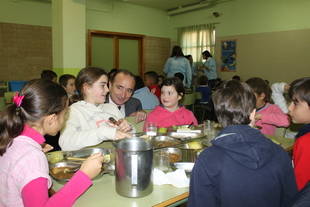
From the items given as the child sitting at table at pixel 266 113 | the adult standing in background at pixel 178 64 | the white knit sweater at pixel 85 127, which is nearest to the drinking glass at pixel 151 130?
the white knit sweater at pixel 85 127

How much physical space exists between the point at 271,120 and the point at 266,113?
9cm

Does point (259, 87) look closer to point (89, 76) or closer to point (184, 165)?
point (184, 165)

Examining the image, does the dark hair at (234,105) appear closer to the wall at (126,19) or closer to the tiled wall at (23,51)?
the tiled wall at (23,51)

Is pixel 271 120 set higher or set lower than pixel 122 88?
lower

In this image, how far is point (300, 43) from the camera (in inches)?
255

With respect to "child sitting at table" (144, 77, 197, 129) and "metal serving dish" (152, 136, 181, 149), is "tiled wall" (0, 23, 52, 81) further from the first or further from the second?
"metal serving dish" (152, 136, 181, 149)

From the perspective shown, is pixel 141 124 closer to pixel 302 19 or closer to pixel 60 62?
pixel 60 62

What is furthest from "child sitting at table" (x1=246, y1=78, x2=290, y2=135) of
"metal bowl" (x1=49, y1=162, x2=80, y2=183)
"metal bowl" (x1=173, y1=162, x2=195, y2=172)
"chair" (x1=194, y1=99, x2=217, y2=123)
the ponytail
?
"chair" (x1=194, y1=99, x2=217, y2=123)

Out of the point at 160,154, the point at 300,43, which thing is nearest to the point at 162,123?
the point at 160,154

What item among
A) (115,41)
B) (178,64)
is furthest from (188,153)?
(115,41)

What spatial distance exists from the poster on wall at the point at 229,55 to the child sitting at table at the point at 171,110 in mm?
5227

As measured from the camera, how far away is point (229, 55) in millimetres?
7848

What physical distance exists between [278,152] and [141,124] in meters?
1.85

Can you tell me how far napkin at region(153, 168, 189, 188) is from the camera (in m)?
1.46
